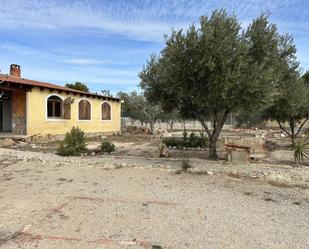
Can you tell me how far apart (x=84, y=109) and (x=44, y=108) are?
4010 mm

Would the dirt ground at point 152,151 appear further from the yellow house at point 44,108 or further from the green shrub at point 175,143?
the yellow house at point 44,108

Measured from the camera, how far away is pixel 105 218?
5.05 m

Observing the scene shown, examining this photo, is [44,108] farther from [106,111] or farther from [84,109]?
[106,111]

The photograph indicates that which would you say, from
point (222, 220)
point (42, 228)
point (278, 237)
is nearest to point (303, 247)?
point (278, 237)

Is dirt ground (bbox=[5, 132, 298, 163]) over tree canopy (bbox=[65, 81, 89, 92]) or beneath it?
beneath

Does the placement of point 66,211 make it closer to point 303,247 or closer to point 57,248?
point 57,248

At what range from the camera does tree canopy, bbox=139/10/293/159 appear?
29.1ft

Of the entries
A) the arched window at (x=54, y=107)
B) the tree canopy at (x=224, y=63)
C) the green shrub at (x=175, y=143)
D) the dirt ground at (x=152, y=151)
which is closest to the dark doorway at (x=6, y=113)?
the arched window at (x=54, y=107)

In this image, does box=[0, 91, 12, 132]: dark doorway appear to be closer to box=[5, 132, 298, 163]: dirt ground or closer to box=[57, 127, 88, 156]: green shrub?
box=[5, 132, 298, 163]: dirt ground

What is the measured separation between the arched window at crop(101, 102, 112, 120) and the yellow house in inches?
3.2

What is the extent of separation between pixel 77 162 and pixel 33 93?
10113 mm

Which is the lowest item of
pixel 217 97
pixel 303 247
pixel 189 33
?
pixel 303 247

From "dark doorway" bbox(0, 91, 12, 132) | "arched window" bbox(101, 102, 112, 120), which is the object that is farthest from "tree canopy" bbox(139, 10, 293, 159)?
"arched window" bbox(101, 102, 112, 120)

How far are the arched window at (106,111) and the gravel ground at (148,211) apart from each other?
17.4 meters
